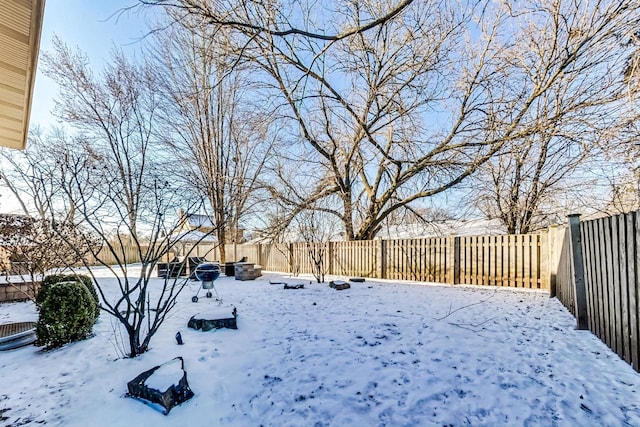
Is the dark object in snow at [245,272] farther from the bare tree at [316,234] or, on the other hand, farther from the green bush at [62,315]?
the green bush at [62,315]

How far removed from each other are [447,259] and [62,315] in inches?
292

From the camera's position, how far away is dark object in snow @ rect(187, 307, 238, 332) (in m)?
3.61

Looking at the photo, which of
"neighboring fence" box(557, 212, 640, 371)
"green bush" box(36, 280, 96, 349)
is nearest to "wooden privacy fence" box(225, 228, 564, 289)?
"neighboring fence" box(557, 212, 640, 371)

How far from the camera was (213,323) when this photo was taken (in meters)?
3.64

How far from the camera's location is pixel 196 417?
6.07 feet

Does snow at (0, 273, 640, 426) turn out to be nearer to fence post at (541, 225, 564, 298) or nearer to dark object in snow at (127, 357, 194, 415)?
dark object in snow at (127, 357, 194, 415)

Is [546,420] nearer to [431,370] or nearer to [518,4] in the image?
[431,370]

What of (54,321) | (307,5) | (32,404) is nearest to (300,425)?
(32,404)

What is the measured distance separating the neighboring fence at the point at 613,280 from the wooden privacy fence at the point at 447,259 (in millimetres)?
2029

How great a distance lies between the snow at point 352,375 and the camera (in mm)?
1845

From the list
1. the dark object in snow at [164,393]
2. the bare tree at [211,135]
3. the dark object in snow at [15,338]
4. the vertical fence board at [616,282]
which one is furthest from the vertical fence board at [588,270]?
the bare tree at [211,135]

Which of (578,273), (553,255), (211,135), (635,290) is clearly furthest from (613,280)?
(211,135)

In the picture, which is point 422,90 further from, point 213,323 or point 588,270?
point 213,323

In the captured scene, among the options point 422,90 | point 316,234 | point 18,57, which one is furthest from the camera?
point 316,234
